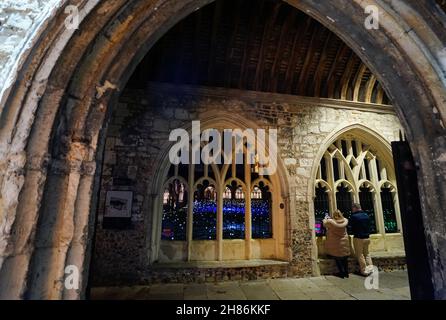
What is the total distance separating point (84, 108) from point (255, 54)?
3743 millimetres

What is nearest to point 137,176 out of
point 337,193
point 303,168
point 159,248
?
point 159,248

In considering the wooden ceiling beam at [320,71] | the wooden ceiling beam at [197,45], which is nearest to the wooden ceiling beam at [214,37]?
the wooden ceiling beam at [197,45]

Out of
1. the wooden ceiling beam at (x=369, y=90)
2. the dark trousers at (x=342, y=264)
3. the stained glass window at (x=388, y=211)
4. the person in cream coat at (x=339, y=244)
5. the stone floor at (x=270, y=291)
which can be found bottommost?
the stone floor at (x=270, y=291)

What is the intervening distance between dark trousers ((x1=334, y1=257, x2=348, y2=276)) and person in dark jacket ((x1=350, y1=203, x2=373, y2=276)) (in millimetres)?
307

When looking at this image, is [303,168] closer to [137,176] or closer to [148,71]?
[137,176]

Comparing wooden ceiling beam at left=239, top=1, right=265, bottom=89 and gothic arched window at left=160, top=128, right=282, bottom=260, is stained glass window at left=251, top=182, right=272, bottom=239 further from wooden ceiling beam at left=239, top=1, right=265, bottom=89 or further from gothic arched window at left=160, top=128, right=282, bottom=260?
wooden ceiling beam at left=239, top=1, right=265, bottom=89

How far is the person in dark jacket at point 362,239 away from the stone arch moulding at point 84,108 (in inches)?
122

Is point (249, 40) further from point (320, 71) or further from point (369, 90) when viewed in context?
point (369, 90)

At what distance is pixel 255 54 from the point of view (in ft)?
14.1

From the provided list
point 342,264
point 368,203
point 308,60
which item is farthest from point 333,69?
point 342,264

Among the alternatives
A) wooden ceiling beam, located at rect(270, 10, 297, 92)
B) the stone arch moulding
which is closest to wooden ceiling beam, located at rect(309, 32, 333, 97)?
wooden ceiling beam, located at rect(270, 10, 297, 92)

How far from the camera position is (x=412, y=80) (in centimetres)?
142

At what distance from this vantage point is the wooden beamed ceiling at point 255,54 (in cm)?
383

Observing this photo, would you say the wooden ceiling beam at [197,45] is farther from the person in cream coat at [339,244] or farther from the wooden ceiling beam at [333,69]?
the person in cream coat at [339,244]
